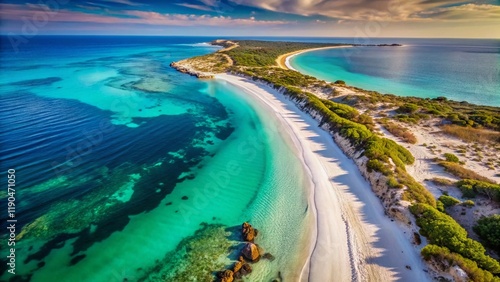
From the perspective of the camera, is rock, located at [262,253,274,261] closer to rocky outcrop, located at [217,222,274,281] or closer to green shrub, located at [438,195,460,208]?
rocky outcrop, located at [217,222,274,281]

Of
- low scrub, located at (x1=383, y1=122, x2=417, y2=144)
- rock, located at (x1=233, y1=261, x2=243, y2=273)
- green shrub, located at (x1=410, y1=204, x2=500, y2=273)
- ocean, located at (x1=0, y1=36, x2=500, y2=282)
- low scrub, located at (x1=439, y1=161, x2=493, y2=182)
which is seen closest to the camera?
green shrub, located at (x1=410, y1=204, x2=500, y2=273)

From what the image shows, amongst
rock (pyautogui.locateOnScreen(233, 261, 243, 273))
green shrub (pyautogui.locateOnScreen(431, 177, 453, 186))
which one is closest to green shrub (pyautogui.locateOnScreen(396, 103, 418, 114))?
green shrub (pyautogui.locateOnScreen(431, 177, 453, 186))

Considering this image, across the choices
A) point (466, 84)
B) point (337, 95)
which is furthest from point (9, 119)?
point (466, 84)

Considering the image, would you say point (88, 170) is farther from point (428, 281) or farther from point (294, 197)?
point (428, 281)

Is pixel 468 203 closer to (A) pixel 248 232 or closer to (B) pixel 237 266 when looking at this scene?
(A) pixel 248 232

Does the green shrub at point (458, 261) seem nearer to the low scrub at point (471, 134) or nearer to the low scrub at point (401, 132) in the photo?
the low scrub at point (401, 132)

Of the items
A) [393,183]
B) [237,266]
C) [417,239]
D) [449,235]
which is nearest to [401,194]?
[393,183]

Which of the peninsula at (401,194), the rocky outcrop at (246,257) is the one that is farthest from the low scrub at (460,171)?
the rocky outcrop at (246,257)
